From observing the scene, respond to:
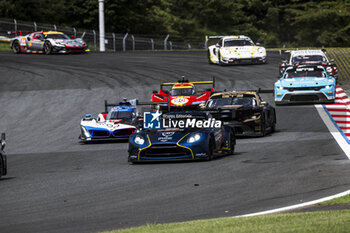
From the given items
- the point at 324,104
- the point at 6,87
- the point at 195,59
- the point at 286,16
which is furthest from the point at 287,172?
the point at 286,16

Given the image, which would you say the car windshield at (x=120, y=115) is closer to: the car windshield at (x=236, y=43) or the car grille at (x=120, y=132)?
the car grille at (x=120, y=132)

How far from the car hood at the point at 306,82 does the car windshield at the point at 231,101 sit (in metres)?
6.97

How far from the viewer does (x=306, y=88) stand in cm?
2786

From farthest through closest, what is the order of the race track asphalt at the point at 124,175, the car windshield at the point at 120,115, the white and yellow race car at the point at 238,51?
the white and yellow race car at the point at 238,51 < the car windshield at the point at 120,115 < the race track asphalt at the point at 124,175

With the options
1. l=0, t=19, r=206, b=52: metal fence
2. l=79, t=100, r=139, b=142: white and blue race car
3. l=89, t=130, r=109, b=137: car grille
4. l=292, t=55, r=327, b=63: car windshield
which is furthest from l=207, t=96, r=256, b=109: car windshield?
l=0, t=19, r=206, b=52: metal fence

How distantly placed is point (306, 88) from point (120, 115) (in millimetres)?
8664

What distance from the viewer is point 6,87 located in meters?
32.6

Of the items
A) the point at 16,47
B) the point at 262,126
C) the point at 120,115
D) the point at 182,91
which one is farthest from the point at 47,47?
the point at 262,126

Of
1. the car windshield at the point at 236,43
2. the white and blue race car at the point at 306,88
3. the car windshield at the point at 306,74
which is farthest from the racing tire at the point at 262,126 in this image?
the car windshield at the point at 236,43

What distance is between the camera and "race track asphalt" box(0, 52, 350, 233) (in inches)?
384

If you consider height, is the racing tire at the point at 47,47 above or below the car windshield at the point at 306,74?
below

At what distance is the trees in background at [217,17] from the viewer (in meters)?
68.6

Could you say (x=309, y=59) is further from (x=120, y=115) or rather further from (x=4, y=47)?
(x=4, y=47)

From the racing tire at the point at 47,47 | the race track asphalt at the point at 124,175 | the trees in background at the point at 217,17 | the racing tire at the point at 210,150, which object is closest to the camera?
the race track asphalt at the point at 124,175
